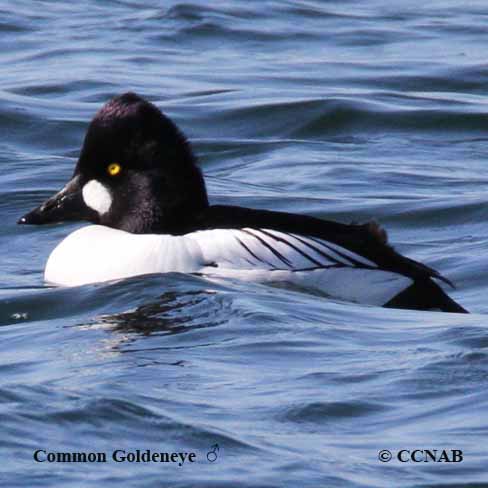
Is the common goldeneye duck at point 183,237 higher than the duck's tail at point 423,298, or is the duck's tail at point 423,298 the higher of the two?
the common goldeneye duck at point 183,237

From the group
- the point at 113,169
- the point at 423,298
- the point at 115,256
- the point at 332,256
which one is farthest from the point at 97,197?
the point at 423,298

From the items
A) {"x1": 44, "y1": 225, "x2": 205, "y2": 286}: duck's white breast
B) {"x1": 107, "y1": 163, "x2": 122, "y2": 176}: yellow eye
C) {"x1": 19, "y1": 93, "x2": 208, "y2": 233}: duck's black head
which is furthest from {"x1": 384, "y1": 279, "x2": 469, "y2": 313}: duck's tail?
{"x1": 107, "y1": 163, "x2": 122, "y2": 176}: yellow eye

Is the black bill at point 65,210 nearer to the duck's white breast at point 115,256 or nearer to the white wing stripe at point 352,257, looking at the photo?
the duck's white breast at point 115,256

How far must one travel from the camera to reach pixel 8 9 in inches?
736

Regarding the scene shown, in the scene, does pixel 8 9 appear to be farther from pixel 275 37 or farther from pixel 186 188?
pixel 186 188

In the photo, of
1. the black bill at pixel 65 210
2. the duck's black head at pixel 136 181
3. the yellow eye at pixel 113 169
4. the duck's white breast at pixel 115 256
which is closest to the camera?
the duck's white breast at pixel 115 256

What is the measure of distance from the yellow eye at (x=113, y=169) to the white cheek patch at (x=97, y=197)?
0.28 ft

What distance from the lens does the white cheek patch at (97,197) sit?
8.44 m

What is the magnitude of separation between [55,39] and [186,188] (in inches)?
354

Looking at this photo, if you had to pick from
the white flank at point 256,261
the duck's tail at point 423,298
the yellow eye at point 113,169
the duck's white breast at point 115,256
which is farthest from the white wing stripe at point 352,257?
the yellow eye at point 113,169

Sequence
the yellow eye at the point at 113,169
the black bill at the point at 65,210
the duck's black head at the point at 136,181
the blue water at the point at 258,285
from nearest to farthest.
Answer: the blue water at the point at 258,285 → the duck's black head at the point at 136,181 → the yellow eye at the point at 113,169 → the black bill at the point at 65,210

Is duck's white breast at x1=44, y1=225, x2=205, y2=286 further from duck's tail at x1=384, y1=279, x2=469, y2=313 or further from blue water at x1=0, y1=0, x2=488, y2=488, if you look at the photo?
duck's tail at x1=384, y1=279, x2=469, y2=313

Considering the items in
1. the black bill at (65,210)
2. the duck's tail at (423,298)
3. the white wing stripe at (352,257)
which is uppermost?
the black bill at (65,210)

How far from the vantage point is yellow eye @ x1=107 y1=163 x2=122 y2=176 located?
27.5 ft
